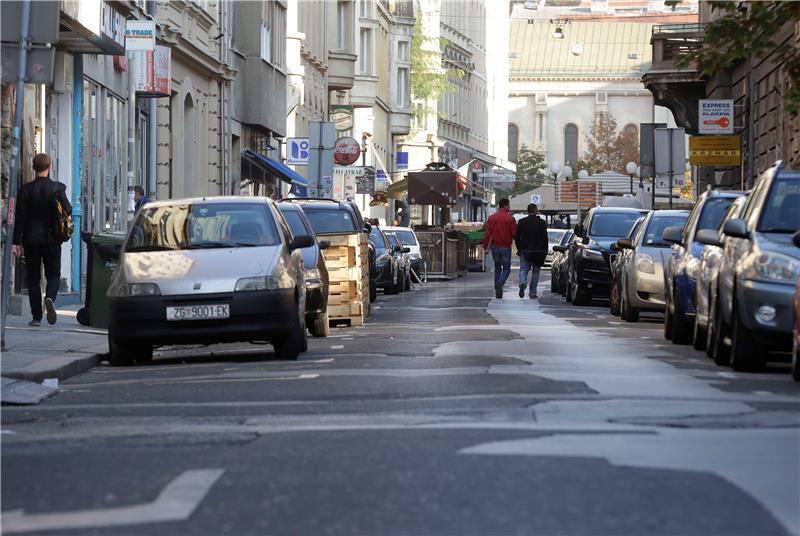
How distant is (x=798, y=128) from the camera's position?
33.1m

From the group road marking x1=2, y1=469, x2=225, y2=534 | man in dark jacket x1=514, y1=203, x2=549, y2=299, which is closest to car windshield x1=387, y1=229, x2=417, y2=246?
man in dark jacket x1=514, y1=203, x2=549, y2=299

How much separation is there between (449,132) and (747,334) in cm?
9423

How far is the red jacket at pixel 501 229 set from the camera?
3528 cm

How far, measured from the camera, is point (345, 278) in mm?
23891

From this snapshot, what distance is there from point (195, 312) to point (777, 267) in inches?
195

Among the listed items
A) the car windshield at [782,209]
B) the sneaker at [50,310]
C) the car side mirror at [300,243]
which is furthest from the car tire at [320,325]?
the car windshield at [782,209]

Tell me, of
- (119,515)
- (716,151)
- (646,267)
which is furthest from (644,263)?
(119,515)

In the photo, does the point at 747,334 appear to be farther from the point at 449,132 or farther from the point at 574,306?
the point at 449,132

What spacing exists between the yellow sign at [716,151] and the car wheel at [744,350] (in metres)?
27.4

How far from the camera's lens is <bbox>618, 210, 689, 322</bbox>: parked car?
24.9 m

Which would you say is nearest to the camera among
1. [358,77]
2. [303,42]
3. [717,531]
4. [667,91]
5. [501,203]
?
[717,531]

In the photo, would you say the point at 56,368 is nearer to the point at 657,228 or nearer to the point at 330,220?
the point at 657,228

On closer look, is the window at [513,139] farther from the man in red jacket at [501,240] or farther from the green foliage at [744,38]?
the green foliage at [744,38]

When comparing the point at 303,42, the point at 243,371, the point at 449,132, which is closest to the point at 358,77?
the point at 303,42
